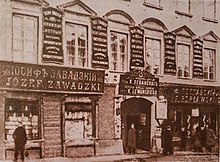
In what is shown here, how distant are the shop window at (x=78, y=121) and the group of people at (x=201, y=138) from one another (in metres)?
0.68

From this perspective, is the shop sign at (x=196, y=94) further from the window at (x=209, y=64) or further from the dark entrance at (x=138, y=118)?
the dark entrance at (x=138, y=118)

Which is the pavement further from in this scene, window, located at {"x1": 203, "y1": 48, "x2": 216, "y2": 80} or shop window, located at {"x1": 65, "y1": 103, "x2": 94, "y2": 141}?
window, located at {"x1": 203, "y1": 48, "x2": 216, "y2": 80}

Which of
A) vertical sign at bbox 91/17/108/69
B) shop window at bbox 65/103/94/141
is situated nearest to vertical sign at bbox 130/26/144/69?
vertical sign at bbox 91/17/108/69

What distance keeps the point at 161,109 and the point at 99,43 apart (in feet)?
1.93

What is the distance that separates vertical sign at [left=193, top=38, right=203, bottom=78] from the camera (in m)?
2.97

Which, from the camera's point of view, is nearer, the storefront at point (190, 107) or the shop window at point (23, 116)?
the shop window at point (23, 116)

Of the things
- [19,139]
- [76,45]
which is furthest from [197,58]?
[19,139]

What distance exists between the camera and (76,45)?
251cm

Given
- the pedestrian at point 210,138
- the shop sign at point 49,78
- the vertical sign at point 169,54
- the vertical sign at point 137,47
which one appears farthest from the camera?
the pedestrian at point 210,138

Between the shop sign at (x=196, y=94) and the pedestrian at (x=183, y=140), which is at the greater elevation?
the shop sign at (x=196, y=94)

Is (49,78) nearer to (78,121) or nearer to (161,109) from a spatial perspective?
(78,121)

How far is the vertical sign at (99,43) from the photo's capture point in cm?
257

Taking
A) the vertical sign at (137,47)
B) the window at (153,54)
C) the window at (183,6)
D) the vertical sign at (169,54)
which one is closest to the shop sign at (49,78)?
the vertical sign at (137,47)

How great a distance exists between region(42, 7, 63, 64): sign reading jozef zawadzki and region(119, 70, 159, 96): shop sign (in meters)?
0.43
